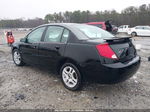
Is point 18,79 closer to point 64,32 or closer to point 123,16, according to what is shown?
point 64,32

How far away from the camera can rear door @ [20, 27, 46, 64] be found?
4.21 meters

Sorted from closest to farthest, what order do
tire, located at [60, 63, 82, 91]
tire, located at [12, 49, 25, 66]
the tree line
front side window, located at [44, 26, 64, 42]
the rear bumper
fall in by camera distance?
the rear bumper, tire, located at [60, 63, 82, 91], front side window, located at [44, 26, 64, 42], tire, located at [12, 49, 25, 66], the tree line

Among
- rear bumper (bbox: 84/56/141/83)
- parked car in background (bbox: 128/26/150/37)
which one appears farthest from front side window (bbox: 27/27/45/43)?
parked car in background (bbox: 128/26/150/37)

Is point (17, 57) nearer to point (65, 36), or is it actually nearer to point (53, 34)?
point (53, 34)

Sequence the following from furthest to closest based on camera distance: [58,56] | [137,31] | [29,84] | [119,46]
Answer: [137,31] < [29,84] < [58,56] < [119,46]

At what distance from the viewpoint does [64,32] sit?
142 inches

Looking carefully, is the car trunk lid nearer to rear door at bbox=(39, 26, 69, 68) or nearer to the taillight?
the taillight

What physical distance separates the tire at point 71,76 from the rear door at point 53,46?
28 cm

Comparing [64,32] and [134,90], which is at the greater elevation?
[64,32]

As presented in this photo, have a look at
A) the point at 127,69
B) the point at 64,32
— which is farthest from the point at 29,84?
the point at 127,69

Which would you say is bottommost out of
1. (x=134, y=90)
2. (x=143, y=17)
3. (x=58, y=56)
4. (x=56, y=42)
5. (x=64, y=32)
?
(x=134, y=90)

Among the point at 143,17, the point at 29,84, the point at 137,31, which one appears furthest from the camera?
the point at 143,17

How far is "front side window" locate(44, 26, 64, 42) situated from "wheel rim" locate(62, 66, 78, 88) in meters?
0.76

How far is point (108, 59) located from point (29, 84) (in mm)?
2172
